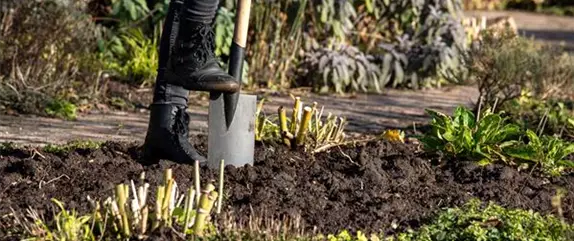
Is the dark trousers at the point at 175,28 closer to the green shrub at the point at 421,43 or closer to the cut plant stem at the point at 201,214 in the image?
the cut plant stem at the point at 201,214

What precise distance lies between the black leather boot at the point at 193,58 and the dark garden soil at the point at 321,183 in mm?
403

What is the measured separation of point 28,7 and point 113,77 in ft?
3.73

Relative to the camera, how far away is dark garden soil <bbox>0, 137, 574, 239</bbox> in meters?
5.31

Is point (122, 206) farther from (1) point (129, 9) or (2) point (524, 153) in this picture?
(1) point (129, 9)

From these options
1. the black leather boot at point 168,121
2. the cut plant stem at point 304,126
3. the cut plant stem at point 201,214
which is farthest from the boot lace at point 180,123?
the cut plant stem at point 201,214

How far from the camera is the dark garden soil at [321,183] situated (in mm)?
5312

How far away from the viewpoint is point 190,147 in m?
6.26

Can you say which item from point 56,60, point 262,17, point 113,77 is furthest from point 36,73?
point 262,17

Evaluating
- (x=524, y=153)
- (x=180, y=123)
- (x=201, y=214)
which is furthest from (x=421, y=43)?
(x=201, y=214)

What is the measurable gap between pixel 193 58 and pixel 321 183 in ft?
2.75

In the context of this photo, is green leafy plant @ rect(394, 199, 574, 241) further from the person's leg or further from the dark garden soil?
the person's leg

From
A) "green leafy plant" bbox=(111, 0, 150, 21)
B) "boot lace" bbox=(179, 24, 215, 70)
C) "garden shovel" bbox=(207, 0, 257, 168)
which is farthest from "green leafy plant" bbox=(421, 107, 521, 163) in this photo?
"green leafy plant" bbox=(111, 0, 150, 21)

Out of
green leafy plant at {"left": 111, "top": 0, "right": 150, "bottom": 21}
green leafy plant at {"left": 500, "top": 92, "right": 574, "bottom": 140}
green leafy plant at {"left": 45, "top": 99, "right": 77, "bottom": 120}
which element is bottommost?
green leafy plant at {"left": 45, "top": 99, "right": 77, "bottom": 120}

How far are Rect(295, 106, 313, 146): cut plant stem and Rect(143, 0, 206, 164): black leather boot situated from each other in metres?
0.60
